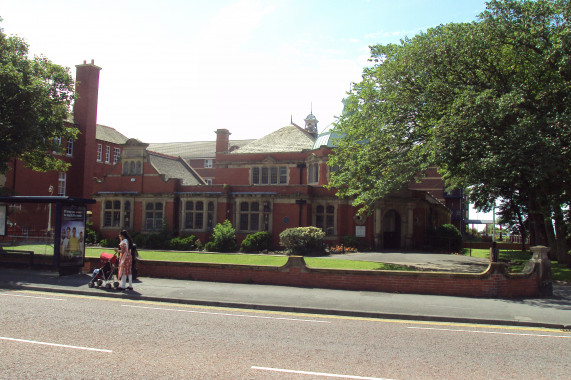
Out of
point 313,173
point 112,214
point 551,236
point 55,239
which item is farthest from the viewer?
point 313,173

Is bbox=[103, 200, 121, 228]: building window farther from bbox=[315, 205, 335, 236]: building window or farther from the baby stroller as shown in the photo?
the baby stroller

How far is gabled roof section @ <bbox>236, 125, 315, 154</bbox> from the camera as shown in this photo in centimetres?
4228

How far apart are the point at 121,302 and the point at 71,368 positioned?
6257 millimetres

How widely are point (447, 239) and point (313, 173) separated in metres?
11.8

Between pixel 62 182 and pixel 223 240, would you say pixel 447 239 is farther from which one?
pixel 62 182

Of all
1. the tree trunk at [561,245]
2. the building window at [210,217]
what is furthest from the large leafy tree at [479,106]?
the building window at [210,217]

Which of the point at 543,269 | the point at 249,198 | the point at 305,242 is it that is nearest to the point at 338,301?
the point at 543,269

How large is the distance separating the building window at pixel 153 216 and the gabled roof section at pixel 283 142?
1046cm

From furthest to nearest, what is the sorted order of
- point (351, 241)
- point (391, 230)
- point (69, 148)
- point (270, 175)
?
1. point (69, 148)
2. point (270, 175)
3. point (391, 230)
4. point (351, 241)

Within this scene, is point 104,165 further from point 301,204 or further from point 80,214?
point 80,214

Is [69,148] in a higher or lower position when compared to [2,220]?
higher

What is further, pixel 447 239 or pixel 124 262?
pixel 447 239

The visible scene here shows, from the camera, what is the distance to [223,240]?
30984 mm

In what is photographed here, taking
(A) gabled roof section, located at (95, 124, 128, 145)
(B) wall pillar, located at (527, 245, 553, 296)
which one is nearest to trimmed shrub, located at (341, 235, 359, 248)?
(B) wall pillar, located at (527, 245, 553, 296)
